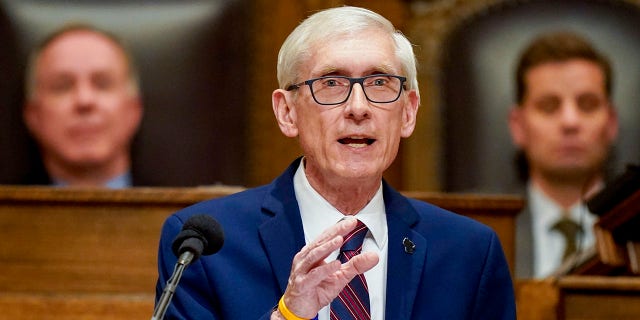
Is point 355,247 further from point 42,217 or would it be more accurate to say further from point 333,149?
point 42,217

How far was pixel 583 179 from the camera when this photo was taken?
619cm

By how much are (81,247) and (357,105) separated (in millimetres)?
1645

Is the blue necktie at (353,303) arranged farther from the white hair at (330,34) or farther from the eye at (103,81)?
the eye at (103,81)

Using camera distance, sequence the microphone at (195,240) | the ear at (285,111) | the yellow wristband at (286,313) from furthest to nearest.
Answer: the ear at (285,111), the yellow wristband at (286,313), the microphone at (195,240)

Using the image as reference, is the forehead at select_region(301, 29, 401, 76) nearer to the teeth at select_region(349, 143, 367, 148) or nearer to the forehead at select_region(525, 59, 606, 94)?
the teeth at select_region(349, 143, 367, 148)

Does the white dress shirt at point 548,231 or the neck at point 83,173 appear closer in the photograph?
the white dress shirt at point 548,231

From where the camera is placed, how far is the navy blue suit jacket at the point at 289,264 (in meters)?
2.39

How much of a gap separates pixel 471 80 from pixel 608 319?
2.84 meters

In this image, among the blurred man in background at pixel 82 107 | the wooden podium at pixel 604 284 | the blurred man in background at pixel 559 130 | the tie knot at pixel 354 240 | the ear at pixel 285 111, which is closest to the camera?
the tie knot at pixel 354 240

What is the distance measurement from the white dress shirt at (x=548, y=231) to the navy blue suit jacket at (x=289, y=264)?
3.27 metres

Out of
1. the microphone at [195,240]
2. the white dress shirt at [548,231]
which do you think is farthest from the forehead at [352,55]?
the white dress shirt at [548,231]

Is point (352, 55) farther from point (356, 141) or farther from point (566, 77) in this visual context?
point (566, 77)

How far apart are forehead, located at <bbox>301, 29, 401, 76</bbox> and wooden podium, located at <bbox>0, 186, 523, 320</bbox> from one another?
1.39 m

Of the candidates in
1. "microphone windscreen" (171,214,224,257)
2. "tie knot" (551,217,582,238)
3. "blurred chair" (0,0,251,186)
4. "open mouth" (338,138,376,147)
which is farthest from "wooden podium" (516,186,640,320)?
"blurred chair" (0,0,251,186)
